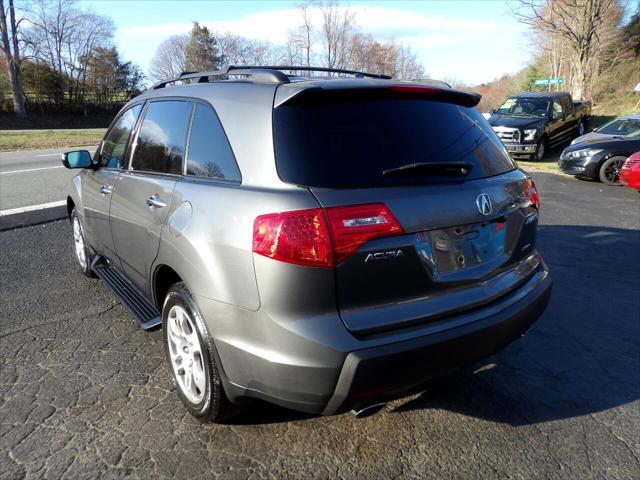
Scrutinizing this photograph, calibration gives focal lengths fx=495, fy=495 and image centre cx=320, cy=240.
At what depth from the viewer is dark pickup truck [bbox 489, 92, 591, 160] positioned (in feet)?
45.2

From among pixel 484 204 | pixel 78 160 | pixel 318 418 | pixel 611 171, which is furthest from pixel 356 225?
pixel 611 171

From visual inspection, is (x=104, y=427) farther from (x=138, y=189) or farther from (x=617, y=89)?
(x=617, y=89)

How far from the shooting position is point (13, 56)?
34062 millimetres

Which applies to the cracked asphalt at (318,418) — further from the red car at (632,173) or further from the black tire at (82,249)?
the red car at (632,173)

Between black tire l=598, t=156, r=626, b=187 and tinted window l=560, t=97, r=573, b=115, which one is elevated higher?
tinted window l=560, t=97, r=573, b=115

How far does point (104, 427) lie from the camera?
104 inches

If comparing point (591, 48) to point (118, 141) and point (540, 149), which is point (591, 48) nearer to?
point (540, 149)

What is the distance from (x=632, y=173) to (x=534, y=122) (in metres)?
5.06

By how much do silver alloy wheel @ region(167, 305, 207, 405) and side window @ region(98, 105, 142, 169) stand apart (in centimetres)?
146

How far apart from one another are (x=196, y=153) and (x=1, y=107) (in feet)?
130

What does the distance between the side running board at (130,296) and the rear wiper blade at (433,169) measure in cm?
170

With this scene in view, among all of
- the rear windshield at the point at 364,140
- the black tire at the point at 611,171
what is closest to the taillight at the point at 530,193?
the rear windshield at the point at 364,140

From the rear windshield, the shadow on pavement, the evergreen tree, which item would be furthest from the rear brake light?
the evergreen tree

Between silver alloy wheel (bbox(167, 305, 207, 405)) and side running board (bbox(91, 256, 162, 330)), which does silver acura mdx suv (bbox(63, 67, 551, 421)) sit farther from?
side running board (bbox(91, 256, 162, 330))
